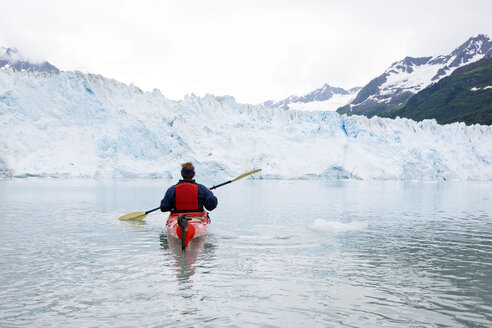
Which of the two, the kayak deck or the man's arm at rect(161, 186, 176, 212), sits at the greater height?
the man's arm at rect(161, 186, 176, 212)

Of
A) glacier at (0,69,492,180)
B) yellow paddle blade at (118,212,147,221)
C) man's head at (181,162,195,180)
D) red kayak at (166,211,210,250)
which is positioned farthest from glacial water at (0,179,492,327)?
glacier at (0,69,492,180)

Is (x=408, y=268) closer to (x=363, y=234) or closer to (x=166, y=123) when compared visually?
(x=363, y=234)

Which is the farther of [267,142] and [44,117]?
[267,142]

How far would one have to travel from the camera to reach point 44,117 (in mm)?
38812

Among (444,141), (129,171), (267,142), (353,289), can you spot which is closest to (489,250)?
(353,289)

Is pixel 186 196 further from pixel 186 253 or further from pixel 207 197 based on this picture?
pixel 186 253

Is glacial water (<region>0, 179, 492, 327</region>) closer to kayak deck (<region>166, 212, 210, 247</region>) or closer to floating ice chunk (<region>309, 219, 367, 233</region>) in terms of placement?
floating ice chunk (<region>309, 219, 367, 233</region>)

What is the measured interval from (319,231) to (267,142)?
116ft

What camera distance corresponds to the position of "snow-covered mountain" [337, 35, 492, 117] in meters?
147

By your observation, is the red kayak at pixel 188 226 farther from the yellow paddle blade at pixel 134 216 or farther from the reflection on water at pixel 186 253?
the yellow paddle blade at pixel 134 216

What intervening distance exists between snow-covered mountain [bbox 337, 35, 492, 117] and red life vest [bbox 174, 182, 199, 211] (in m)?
136

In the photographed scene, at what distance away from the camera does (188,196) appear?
692cm

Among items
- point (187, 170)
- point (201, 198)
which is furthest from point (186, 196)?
point (187, 170)

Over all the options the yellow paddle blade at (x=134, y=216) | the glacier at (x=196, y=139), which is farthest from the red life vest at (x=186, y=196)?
the glacier at (x=196, y=139)
